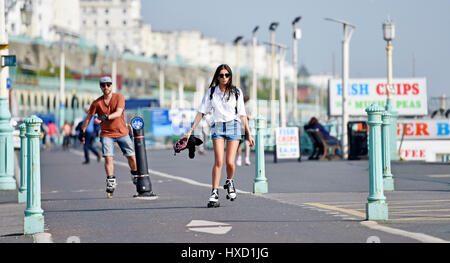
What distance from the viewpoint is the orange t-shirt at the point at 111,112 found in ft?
49.8

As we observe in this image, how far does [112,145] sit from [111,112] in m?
0.47

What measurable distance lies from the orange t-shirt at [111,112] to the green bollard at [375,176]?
544 cm

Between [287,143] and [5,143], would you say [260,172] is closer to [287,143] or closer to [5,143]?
[5,143]

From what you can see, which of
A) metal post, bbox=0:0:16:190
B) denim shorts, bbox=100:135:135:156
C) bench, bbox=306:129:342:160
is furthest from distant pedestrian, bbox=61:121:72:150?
denim shorts, bbox=100:135:135:156

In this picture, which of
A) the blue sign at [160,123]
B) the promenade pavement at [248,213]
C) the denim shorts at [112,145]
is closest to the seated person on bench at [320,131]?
the promenade pavement at [248,213]

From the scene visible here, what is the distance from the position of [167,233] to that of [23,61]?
146 metres

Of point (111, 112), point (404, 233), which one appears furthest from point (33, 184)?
point (111, 112)

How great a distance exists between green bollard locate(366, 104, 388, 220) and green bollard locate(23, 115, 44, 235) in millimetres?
3089

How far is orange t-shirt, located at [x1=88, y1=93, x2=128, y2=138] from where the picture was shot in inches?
598

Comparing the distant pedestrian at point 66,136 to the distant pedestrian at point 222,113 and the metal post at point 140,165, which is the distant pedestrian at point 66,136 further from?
the distant pedestrian at point 222,113

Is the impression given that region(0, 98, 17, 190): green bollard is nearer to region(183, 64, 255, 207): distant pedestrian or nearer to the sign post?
region(183, 64, 255, 207): distant pedestrian

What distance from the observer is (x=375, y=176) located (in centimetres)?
1040
